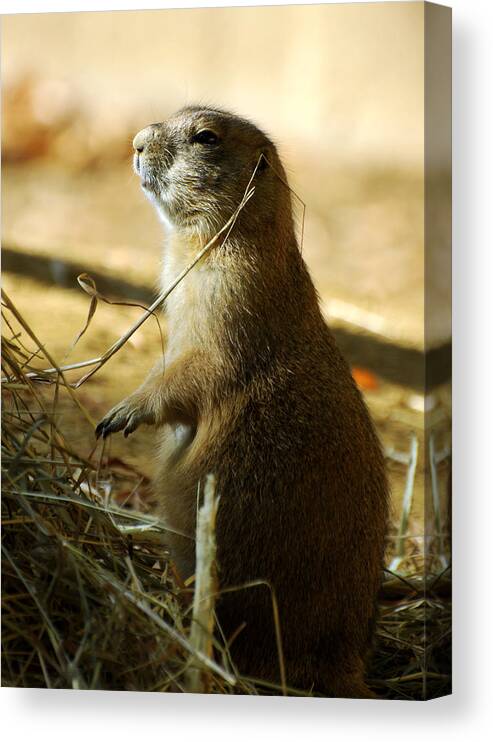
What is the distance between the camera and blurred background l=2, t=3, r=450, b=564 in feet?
12.7

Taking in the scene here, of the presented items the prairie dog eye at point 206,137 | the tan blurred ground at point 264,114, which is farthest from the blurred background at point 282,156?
the prairie dog eye at point 206,137

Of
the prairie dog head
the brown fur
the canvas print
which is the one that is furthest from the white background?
the prairie dog head

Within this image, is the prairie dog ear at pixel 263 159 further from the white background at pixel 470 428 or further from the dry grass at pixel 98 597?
the dry grass at pixel 98 597

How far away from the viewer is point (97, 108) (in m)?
4.23

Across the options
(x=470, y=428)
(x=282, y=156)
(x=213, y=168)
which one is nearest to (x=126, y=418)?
(x=213, y=168)

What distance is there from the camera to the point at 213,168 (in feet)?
13.2

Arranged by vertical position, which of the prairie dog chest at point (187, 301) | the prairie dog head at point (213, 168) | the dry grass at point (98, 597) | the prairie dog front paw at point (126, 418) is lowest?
the dry grass at point (98, 597)

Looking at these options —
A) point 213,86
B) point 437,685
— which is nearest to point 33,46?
point 213,86

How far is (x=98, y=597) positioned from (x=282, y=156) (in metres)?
1.46

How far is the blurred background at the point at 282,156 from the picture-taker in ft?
12.7

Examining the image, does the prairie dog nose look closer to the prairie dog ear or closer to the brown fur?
the brown fur

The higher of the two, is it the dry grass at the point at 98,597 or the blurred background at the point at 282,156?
the blurred background at the point at 282,156

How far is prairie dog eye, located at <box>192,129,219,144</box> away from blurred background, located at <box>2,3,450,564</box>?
0.38 ft

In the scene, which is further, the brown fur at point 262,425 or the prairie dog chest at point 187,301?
the prairie dog chest at point 187,301
